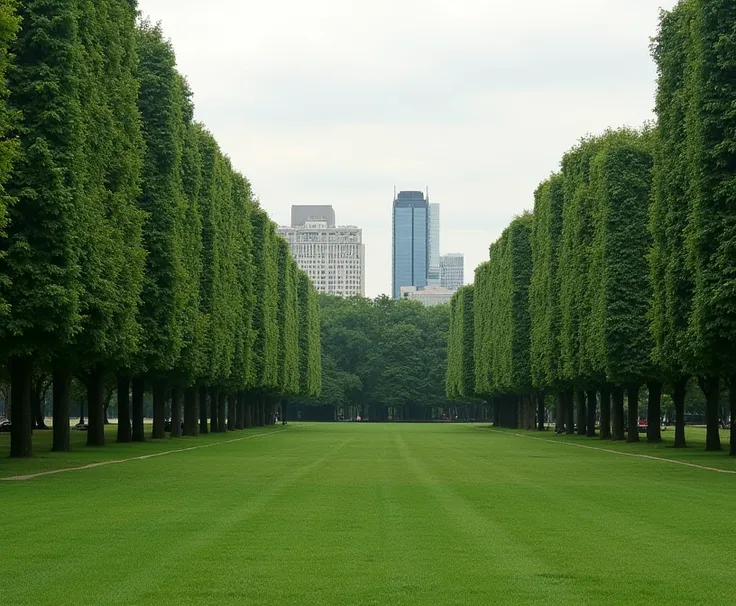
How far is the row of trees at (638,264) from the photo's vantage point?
37.3 m

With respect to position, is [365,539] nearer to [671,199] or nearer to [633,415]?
[671,199]

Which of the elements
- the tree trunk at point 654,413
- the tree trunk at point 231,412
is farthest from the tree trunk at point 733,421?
the tree trunk at point 231,412

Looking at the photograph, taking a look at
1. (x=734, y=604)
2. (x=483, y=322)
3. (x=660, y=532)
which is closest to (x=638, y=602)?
(x=734, y=604)

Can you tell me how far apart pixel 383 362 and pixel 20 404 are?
126433 millimetres

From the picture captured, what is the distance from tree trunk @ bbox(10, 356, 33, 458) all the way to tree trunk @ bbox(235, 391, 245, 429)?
166 feet

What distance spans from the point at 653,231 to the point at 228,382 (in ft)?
120

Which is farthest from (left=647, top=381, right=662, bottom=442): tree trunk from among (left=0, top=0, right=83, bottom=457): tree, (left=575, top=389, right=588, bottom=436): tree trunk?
(left=0, top=0, right=83, bottom=457): tree

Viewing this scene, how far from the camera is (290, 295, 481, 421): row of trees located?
160500mm

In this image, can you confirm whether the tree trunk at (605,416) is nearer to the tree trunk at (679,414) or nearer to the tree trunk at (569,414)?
the tree trunk at (569,414)

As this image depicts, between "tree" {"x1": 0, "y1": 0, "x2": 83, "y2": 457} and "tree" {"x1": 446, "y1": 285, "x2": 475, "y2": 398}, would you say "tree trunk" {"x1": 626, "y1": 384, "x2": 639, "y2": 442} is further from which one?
"tree" {"x1": 446, "y1": 285, "x2": 475, "y2": 398}

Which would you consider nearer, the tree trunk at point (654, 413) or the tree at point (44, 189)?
the tree at point (44, 189)

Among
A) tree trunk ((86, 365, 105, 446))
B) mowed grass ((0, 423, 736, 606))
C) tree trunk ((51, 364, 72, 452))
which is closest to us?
mowed grass ((0, 423, 736, 606))

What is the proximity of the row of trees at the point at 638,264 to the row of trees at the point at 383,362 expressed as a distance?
54.2 meters

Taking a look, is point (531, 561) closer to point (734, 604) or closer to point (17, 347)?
point (734, 604)
